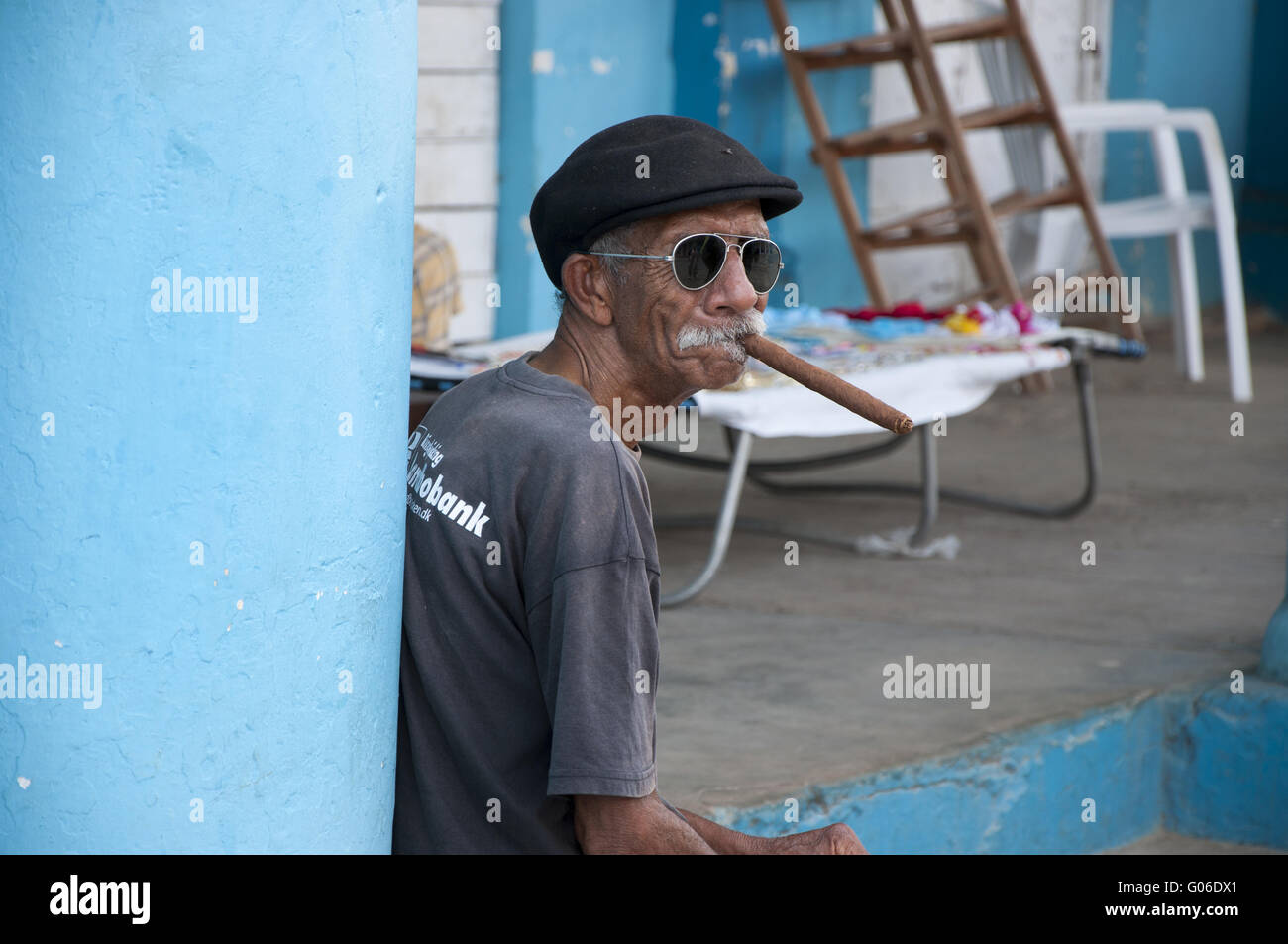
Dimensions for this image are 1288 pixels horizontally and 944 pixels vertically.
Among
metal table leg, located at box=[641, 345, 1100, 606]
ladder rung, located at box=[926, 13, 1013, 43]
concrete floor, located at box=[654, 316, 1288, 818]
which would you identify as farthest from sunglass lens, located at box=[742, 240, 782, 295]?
ladder rung, located at box=[926, 13, 1013, 43]

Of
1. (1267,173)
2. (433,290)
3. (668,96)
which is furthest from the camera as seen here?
(1267,173)

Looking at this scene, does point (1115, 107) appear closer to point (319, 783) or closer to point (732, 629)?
point (732, 629)

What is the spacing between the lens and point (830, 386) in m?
1.78

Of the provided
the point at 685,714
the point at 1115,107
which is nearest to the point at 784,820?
the point at 685,714

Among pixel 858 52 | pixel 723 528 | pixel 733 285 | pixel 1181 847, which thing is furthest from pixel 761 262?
pixel 858 52

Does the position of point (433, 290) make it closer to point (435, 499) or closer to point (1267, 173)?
point (435, 499)

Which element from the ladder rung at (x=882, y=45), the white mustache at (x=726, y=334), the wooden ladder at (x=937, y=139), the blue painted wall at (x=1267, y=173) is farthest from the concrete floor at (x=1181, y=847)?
the blue painted wall at (x=1267, y=173)

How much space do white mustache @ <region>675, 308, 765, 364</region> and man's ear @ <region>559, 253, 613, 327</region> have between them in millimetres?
88

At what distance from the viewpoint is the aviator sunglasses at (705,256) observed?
1.87 meters

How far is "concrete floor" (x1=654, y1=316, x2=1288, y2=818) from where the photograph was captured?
3.13 metres

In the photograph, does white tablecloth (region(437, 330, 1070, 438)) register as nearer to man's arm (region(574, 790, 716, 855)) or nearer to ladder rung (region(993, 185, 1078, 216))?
man's arm (region(574, 790, 716, 855))

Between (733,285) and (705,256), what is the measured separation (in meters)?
0.05

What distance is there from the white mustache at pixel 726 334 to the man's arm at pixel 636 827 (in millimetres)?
549

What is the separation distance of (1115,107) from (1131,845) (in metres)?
5.33
